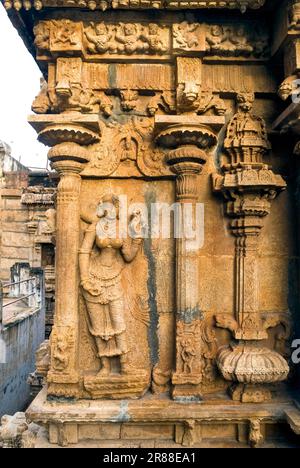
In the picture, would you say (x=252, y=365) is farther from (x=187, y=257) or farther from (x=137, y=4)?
(x=137, y=4)

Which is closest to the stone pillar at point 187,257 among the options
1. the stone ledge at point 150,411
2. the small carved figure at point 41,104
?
the stone ledge at point 150,411

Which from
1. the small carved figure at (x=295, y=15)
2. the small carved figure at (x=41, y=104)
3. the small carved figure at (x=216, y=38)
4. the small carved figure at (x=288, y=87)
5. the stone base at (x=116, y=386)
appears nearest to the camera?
the small carved figure at (x=295, y=15)

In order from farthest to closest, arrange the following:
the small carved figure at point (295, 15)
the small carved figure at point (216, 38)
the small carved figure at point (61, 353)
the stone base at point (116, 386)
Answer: the small carved figure at point (216, 38) → the stone base at point (116, 386) → the small carved figure at point (61, 353) → the small carved figure at point (295, 15)

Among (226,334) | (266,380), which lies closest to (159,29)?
(226,334)

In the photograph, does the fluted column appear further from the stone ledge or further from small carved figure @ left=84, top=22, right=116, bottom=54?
small carved figure @ left=84, top=22, right=116, bottom=54

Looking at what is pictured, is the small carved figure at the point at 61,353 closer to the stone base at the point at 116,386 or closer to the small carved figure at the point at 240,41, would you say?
the stone base at the point at 116,386

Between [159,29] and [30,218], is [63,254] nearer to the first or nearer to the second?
Result: [159,29]

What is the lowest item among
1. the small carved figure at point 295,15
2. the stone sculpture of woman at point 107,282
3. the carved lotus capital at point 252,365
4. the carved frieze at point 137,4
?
the carved lotus capital at point 252,365

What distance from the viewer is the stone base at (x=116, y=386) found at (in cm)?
449

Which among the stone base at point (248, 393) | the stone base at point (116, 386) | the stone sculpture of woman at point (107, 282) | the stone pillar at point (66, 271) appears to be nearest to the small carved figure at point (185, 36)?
the stone pillar at point (66, 271)

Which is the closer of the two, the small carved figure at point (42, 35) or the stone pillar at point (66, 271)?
the stone pillar at point (66, 271)

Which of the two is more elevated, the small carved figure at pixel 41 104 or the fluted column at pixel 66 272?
the small carved figure at pixel 41 104

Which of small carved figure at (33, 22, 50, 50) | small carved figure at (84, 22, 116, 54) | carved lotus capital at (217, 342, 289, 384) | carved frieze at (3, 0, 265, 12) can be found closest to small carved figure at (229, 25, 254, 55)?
carved frieze at (3, 0, 265, 12)

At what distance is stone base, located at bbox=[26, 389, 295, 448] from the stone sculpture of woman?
45cm
